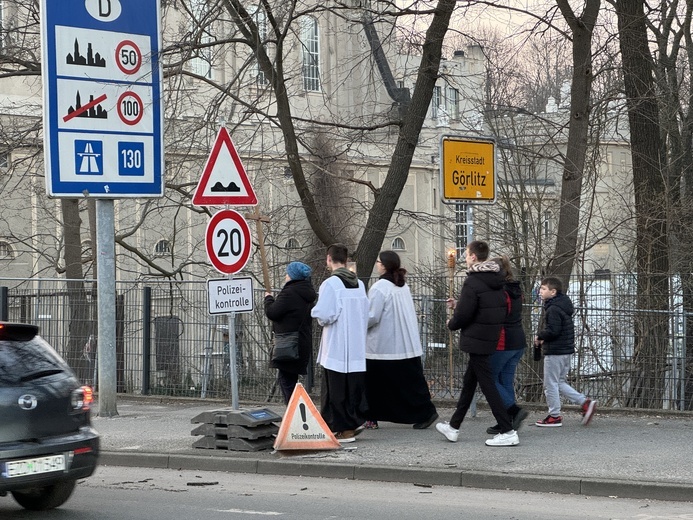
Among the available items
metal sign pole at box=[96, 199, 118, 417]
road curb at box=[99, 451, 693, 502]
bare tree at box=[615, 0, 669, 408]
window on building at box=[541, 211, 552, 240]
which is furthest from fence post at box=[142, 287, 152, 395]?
window on building at box=[541, 211, 552, 240]

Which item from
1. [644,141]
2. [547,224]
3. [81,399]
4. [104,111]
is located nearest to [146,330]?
[104,111]

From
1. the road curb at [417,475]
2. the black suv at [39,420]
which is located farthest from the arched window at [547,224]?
the black suv at [39,420]

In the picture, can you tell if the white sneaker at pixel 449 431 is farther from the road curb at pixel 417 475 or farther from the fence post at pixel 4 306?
the fence post at pixel 4 306

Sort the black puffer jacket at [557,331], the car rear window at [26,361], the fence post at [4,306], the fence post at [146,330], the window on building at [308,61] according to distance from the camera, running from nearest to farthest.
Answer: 1. the car rear window at [26,361]
2. the black puffer jacket at [557,331]
3. the fence post at [146,330]
4. the window on building at [308,61]
5. the fence post at [4,306]

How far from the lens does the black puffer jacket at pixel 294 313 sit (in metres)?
12.3

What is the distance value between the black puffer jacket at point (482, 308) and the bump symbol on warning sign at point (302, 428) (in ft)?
5.28

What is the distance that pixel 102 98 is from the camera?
45.6 ft

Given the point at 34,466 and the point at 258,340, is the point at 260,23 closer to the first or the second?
the point at 258,340

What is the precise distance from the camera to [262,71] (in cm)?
1550

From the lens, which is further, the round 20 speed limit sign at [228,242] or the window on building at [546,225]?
the window on building at [546,225]

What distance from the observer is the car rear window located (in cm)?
775

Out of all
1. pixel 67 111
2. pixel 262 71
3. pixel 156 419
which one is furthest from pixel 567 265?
pixel 67 111

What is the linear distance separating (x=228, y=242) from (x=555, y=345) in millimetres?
3825

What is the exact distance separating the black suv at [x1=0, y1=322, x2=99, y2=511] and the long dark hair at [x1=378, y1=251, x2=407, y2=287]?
4587 mm
